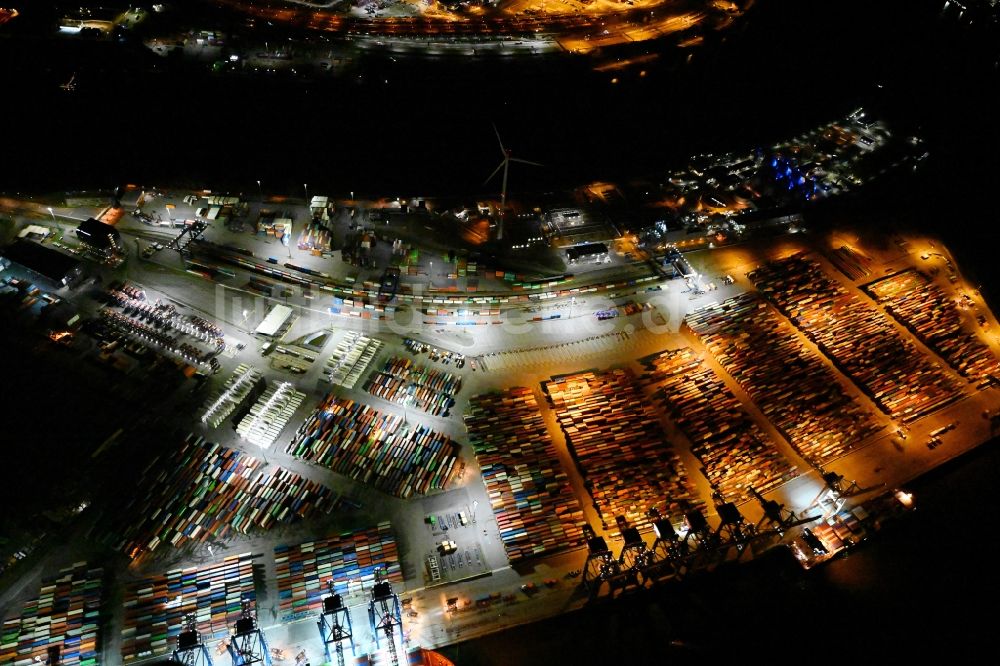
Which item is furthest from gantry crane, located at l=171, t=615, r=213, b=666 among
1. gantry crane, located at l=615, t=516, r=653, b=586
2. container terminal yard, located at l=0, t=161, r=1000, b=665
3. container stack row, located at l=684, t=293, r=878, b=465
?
container stack row, located at l=684, t=293, r=878, b=465

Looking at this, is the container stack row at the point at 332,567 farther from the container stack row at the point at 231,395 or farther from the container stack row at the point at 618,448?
the container stack row at the point at 618,448

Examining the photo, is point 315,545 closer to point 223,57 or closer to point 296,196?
point 296,196

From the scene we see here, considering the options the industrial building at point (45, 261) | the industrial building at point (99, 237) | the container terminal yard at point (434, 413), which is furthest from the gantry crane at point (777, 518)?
the industrial building at point (45, 261)

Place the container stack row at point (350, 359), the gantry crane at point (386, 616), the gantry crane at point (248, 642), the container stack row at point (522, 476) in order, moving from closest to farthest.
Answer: the gantry crane at point (248, 642)
the gantry crane at point (386, 616)
the container stack row at point (522, 476)
the container stack row at point (350, 359)

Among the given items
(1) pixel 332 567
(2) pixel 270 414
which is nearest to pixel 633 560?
(1) pixel 332 567

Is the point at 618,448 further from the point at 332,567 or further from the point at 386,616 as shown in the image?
the point at 332,567

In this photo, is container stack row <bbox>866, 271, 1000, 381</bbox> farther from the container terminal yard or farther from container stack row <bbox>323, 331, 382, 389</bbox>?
container stack row <bbox>323, 331, 382, 389</bbox>
